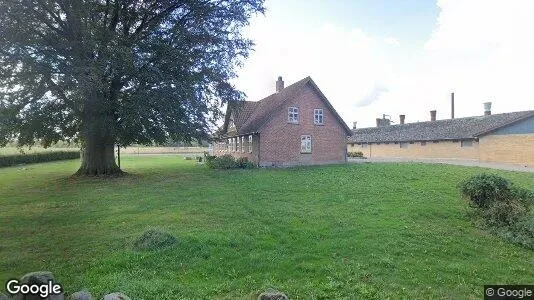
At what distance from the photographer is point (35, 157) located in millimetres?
48594

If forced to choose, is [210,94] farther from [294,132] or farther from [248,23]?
[294,132]

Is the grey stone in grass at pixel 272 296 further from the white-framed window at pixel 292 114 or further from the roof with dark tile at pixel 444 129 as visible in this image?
the roof with dark tile at pixel 444 129

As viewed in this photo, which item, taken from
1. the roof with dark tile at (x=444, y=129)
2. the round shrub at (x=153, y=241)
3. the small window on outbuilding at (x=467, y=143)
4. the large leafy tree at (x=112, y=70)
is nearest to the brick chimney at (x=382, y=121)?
the roof with dark tile at (x=444, y=129)

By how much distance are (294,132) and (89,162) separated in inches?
716

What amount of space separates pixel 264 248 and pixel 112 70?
17.3 meters

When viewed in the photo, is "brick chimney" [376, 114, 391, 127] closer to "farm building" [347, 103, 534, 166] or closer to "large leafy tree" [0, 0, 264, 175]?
"farm building" [347, 103, 534, 166]

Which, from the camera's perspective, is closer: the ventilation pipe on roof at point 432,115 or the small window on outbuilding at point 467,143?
the small window on outbuilding at point 467,143

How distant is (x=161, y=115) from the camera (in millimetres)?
23125

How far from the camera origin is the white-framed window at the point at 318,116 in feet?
117

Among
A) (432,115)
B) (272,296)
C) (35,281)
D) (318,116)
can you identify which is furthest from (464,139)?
(35,281)

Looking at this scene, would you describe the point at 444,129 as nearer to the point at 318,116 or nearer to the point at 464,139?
the point at 464,139

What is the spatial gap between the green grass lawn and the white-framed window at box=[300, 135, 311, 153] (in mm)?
20067

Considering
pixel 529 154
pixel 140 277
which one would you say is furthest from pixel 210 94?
pixel 529 154

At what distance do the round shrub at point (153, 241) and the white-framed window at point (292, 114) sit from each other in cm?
2674
